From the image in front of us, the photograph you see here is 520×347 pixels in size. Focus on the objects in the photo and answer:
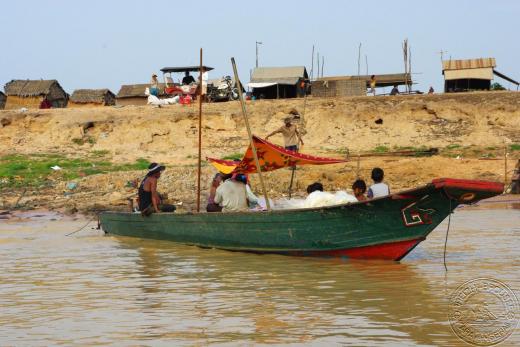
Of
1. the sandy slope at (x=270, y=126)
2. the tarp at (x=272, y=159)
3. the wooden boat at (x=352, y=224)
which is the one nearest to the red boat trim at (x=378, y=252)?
the wooden boat at (x=352, y=224)

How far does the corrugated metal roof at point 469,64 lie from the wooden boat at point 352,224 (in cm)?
1961

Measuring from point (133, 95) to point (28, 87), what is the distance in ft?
15.6

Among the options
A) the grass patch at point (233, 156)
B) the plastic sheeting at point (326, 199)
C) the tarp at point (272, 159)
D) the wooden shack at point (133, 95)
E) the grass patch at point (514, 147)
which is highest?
the wooden shack at point (133, 95)

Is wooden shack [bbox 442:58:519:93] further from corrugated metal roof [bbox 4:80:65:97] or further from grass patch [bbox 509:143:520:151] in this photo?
corrugated metal roof [bbox 4:80:65:97]

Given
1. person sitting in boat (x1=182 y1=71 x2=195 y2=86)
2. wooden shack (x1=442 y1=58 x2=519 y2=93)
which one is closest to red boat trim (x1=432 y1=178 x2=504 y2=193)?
wooden shack (x1=442 y1=58 x2=519 y2=93)

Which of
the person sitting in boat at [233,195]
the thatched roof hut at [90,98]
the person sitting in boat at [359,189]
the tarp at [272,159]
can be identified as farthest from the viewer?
the thatched roof hut at [90,98]

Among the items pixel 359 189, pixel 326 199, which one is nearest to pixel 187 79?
pixel 359 189

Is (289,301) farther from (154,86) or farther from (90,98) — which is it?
(90,98)

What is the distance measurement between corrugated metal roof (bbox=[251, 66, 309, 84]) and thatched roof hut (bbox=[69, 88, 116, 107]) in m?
6.17

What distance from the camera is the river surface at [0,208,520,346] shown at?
22.1 feet

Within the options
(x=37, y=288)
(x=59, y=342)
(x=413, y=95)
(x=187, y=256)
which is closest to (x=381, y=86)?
(x=413, y=95)

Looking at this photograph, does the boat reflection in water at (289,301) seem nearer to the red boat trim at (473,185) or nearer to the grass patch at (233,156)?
the red boat trim at (473,185)

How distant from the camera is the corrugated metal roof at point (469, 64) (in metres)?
29.6

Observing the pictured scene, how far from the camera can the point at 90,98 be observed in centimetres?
3400
